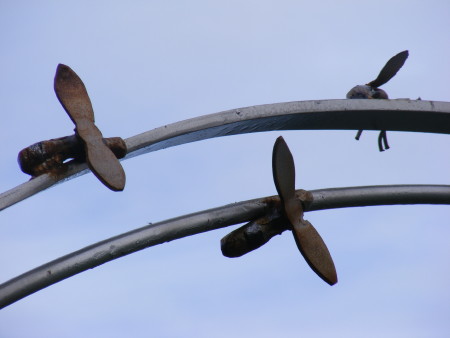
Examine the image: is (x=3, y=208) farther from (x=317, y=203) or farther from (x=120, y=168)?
(x=317, y=203)

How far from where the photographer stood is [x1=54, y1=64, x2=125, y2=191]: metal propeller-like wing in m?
1.85

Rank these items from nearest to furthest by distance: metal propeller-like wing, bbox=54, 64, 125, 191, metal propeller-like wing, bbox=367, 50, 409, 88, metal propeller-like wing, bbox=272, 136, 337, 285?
metal propeller-like wing, bbox=54, 64, 125, 191, metal propeller-like wing, bbox=272, 136, 337, 285, metal propeller-like wing, bbox=367, 50, 409, 88

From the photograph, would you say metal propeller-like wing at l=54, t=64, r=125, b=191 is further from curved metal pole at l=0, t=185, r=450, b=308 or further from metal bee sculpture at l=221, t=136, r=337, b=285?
metal bee sculpture at l=221, t=136, r=337, b=285

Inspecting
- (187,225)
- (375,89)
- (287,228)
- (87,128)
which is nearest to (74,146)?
(87,128)

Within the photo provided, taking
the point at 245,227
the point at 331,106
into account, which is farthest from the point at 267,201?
the point at 331,106

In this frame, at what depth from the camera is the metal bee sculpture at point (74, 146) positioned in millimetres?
1880

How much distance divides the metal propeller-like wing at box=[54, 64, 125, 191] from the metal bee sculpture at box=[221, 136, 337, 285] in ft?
1.23

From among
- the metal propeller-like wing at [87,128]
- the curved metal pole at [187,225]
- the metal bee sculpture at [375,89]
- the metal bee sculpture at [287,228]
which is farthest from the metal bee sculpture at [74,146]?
the metal bee sculpture at [375,89]

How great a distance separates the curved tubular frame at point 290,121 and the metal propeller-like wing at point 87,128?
0.29ft

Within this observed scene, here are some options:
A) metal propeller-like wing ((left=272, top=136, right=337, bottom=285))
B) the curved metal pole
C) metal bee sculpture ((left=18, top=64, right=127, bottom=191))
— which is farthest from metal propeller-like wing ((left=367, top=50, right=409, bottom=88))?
metal bee sculpture ((left=18, top=64, right=127, bottom=191))

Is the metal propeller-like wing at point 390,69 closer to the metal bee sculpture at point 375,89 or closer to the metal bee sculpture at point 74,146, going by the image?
the metal bee sculpture at point 375,89

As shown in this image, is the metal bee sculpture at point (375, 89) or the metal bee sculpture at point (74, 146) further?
the metal bee sculpture at point (375, 89)

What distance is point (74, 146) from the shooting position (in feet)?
6.29

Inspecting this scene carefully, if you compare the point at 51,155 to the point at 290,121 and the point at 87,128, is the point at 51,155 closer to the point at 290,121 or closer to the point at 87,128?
the point at 87,128
